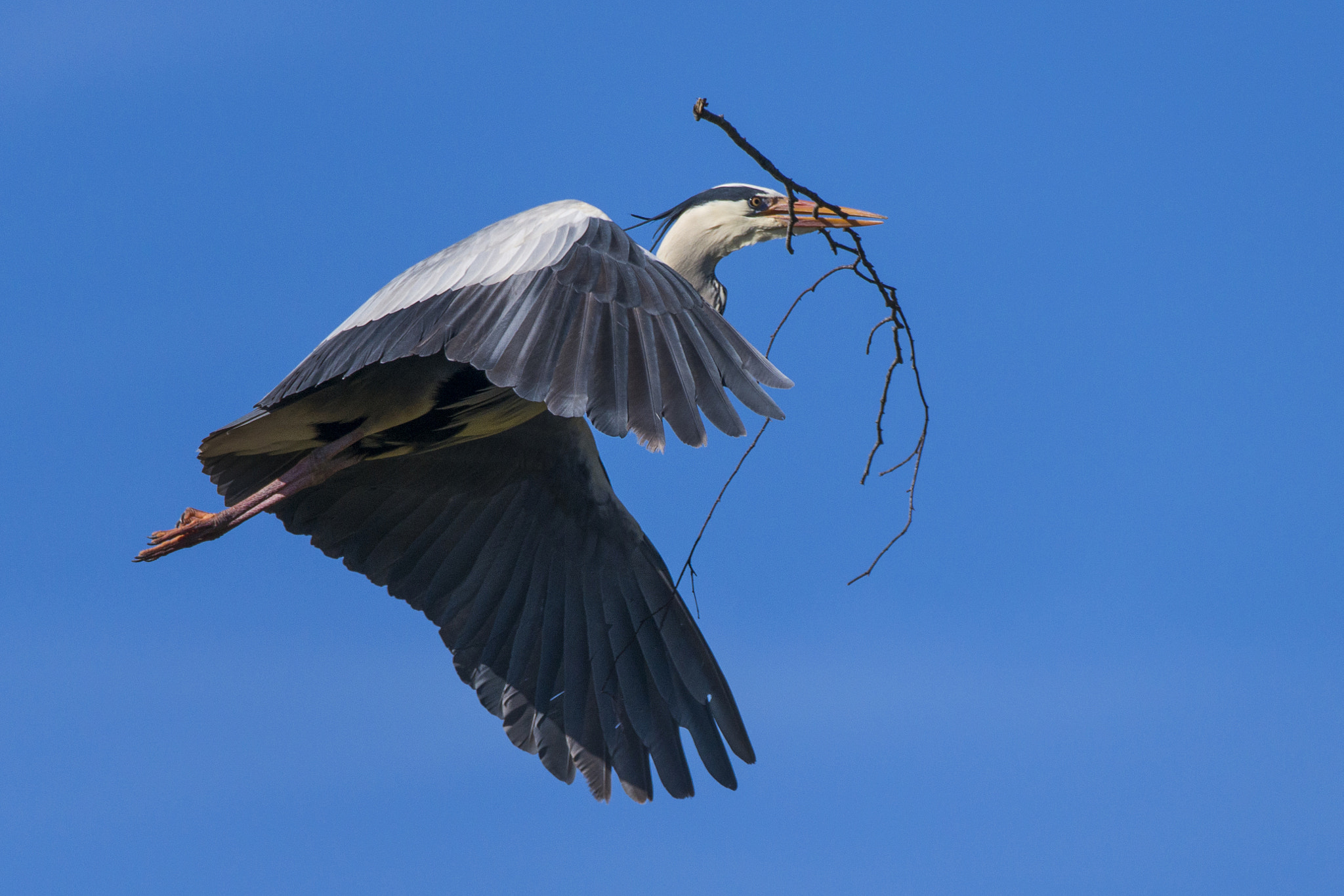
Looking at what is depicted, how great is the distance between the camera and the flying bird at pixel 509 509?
16.0 feet

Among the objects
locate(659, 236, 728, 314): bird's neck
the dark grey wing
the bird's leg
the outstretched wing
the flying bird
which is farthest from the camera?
locate(659, 236, 728, 314): bird's neck

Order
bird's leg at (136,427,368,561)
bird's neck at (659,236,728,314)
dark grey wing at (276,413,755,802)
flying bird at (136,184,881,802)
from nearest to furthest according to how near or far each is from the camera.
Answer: flying bird at (136,184,881,802), bird's leg at (136,427,368,561), dark grey wing at (276,413,755,802), bird's neck at (659,236,728,314)

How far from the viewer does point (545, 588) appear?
6.04 meters

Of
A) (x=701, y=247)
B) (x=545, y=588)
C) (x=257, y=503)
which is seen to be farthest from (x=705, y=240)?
(x=257, y=503)

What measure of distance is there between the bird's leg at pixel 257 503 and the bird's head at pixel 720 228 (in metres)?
1.48

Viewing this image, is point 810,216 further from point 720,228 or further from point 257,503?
point 257,503

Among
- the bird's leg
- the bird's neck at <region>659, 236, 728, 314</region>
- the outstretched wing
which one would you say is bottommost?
the outstretched wing

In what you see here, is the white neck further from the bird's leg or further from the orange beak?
the bird's leg

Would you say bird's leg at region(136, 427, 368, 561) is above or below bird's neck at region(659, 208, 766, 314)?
below

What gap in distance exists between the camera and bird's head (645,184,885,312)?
599 centimetres

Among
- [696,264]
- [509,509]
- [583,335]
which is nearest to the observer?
[583,335]

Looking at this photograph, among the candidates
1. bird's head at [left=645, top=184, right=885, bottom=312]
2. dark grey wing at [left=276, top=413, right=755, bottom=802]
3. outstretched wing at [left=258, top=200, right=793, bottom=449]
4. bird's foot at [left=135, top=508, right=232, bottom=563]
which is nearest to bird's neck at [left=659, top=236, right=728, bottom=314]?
bird's head at [left=645, top=184, right=885, bottom=312]

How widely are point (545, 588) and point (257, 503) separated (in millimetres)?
1214

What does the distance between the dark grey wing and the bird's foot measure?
1.60 ft
